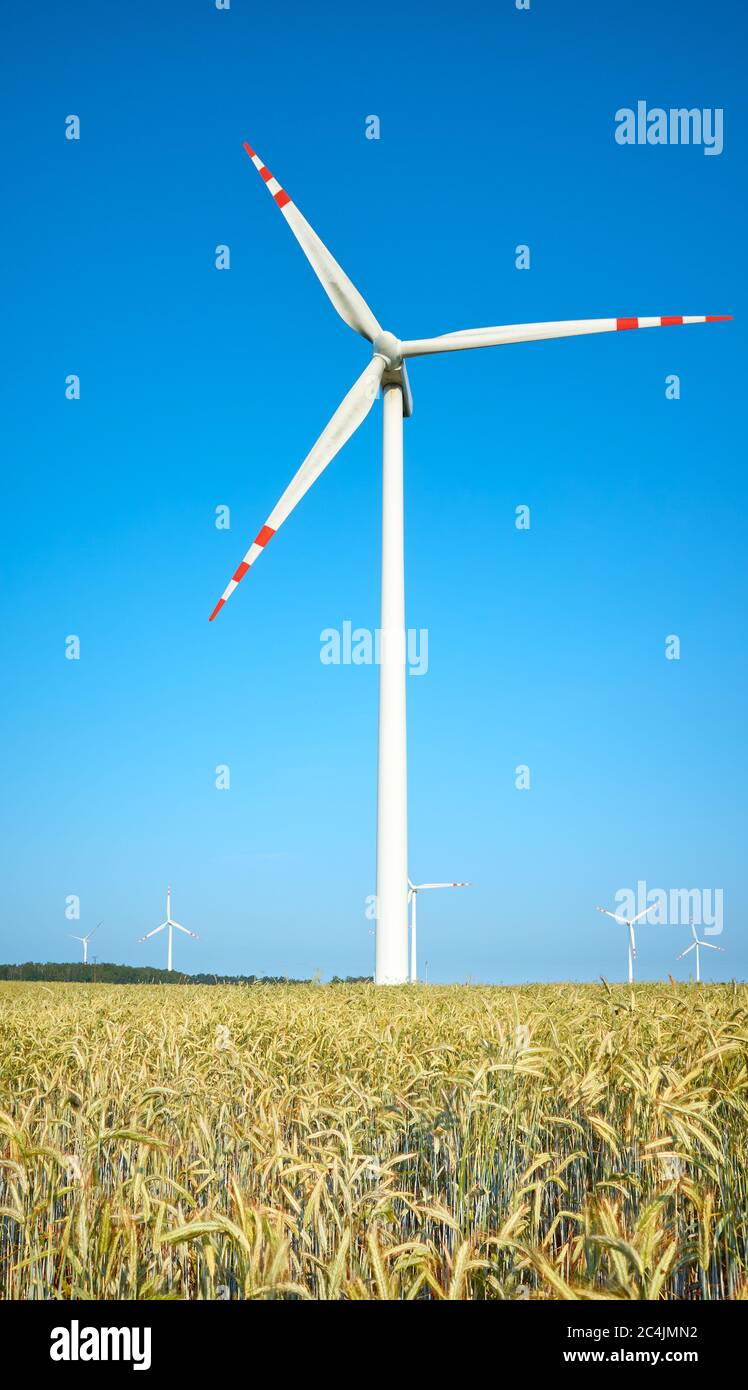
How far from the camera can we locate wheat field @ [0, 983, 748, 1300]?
151 inches

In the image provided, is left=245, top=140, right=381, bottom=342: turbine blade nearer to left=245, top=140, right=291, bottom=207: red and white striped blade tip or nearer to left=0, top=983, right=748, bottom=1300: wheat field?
left=245, top=140, right=291, bottom=207: red and white striped blade tip

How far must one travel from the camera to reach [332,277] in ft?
106

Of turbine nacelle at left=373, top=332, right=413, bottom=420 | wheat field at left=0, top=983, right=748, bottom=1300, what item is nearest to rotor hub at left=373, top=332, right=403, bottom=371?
turbine nacelle at left=373, top=332, right=413, bottom=420

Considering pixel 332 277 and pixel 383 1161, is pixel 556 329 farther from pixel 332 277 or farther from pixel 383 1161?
pixel 383 1161

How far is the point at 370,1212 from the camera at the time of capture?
13.7ft

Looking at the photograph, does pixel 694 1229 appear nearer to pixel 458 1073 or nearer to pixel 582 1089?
pixel 582 1089

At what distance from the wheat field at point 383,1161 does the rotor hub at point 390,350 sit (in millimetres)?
26157

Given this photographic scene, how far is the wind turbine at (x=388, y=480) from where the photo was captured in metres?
26.0

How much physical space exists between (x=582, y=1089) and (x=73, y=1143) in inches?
145

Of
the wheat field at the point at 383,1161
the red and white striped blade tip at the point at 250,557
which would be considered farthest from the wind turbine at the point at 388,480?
the wheat field at the point at 383,1161

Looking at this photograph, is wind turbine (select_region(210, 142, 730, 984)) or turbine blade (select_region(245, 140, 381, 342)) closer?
wind turbine (select_region(210, 142, 730, 984))

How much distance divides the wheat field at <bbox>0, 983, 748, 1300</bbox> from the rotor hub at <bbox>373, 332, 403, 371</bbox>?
2616 cm

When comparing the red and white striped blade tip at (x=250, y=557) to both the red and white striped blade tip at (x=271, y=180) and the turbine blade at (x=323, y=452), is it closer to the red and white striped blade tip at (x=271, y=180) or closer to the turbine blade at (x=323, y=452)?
the turbine blade at (x=323, y=452)

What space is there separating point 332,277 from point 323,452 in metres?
8.03
